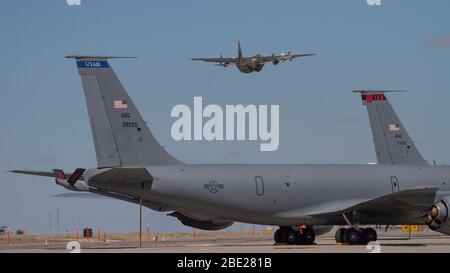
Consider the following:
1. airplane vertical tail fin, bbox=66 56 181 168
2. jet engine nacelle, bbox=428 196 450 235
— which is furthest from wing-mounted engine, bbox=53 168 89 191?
jet engine nacelle, bbox=428 196 450 235

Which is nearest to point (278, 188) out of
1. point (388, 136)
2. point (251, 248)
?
point (251, 248)

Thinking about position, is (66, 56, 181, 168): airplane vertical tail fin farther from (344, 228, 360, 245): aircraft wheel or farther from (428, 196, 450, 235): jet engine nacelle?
(428, 196, 450, 235): jet engine nacelle

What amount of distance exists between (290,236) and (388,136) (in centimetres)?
1600

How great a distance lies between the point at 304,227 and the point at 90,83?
1512 centimetres

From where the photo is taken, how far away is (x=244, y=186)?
158 feet

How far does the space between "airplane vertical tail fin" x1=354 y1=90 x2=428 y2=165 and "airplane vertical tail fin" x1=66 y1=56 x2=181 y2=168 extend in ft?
77.8

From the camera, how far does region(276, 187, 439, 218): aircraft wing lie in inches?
1946

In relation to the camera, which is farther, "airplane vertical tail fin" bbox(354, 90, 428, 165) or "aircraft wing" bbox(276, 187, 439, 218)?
"airplane vertical tail fin" bbox(354, 90, 428, 165)

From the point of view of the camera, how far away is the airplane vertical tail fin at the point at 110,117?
44.8 m

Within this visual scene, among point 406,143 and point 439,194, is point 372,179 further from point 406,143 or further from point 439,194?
point 406,143

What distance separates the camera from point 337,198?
169ft

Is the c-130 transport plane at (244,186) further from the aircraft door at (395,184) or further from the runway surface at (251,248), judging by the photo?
the runway surface at (251,248)

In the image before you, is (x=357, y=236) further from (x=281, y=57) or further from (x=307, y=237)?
(x=281, y=57)
